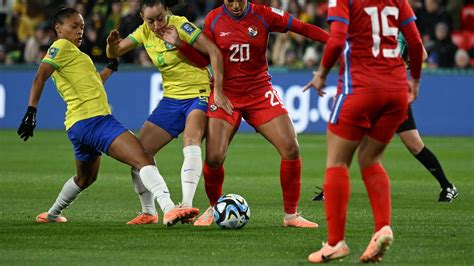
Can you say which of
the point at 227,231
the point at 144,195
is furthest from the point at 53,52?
the point at 227,231

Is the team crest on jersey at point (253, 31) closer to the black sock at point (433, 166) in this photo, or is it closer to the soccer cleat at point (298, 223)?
the soccer cleat at point (298, 223)

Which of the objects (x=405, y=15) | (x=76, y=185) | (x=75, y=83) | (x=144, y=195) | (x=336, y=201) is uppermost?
(x=405, y=15)

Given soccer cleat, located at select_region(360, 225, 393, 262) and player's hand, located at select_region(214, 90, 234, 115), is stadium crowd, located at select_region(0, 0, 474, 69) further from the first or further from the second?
soccer cleat, located at select_region(360, 225, 393, 262)

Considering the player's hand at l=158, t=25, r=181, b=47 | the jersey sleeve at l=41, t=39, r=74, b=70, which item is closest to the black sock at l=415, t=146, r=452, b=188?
the player's hand at l=158, t=25, r=181, b=47

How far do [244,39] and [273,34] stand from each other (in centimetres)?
1506

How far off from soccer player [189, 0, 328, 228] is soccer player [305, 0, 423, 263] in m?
2.05

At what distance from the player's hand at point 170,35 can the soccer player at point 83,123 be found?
2.34ft

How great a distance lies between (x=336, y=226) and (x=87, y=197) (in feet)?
18.5

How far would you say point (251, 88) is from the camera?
9.80 meters

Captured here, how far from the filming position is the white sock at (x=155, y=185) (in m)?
9.24

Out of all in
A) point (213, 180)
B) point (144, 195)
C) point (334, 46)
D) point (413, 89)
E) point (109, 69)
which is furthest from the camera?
point (109, 69)

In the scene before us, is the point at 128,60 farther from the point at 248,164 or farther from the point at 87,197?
the point at 87,197

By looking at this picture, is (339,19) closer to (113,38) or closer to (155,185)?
(155,185)

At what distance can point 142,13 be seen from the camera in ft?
31.9
